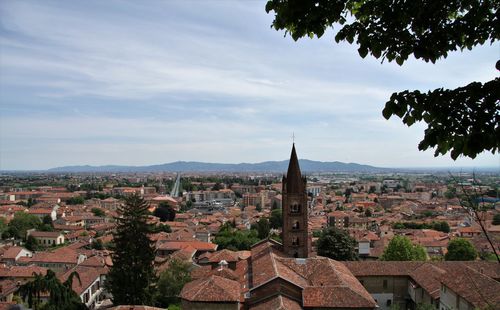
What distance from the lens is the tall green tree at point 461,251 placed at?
122ft

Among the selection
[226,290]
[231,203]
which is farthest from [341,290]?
[231,203]

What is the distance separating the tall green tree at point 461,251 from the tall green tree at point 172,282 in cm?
2395

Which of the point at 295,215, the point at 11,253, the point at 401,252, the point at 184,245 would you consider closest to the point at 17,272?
the point at 11,253

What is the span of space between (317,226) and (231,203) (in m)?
64.4

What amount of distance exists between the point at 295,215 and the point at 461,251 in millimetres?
19933

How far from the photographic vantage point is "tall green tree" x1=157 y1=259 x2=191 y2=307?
2762cm

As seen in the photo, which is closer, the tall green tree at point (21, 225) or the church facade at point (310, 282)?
the church facade at point (310, 282)

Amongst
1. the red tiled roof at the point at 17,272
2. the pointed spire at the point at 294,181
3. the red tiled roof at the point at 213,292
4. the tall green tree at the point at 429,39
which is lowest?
the red tiled roof at the point at 17,272

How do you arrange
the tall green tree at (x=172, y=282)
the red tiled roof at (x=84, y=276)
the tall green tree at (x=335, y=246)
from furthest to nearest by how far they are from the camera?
1. the tall green tree at (x=335, y=246)
2. the red tiled roof at (x=84, y=276)
3. the tall green tree at (x=172, y=282)

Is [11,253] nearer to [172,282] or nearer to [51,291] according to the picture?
[172,282]

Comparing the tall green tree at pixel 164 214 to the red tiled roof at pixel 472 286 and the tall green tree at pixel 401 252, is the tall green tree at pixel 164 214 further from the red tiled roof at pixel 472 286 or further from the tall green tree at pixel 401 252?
the red tiled roof at pixel 472 286

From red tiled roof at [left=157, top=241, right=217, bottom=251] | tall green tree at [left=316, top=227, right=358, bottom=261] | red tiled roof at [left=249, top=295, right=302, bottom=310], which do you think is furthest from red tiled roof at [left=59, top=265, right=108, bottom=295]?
tall green tree at [left=316, top=227, right=358, bottom=261]

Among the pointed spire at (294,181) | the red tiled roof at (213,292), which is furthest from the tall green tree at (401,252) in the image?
the red tiled roof at (213,292)

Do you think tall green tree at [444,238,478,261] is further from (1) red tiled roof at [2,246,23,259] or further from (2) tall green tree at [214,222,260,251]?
(1) red tiled roof at [2,246,23,259]
